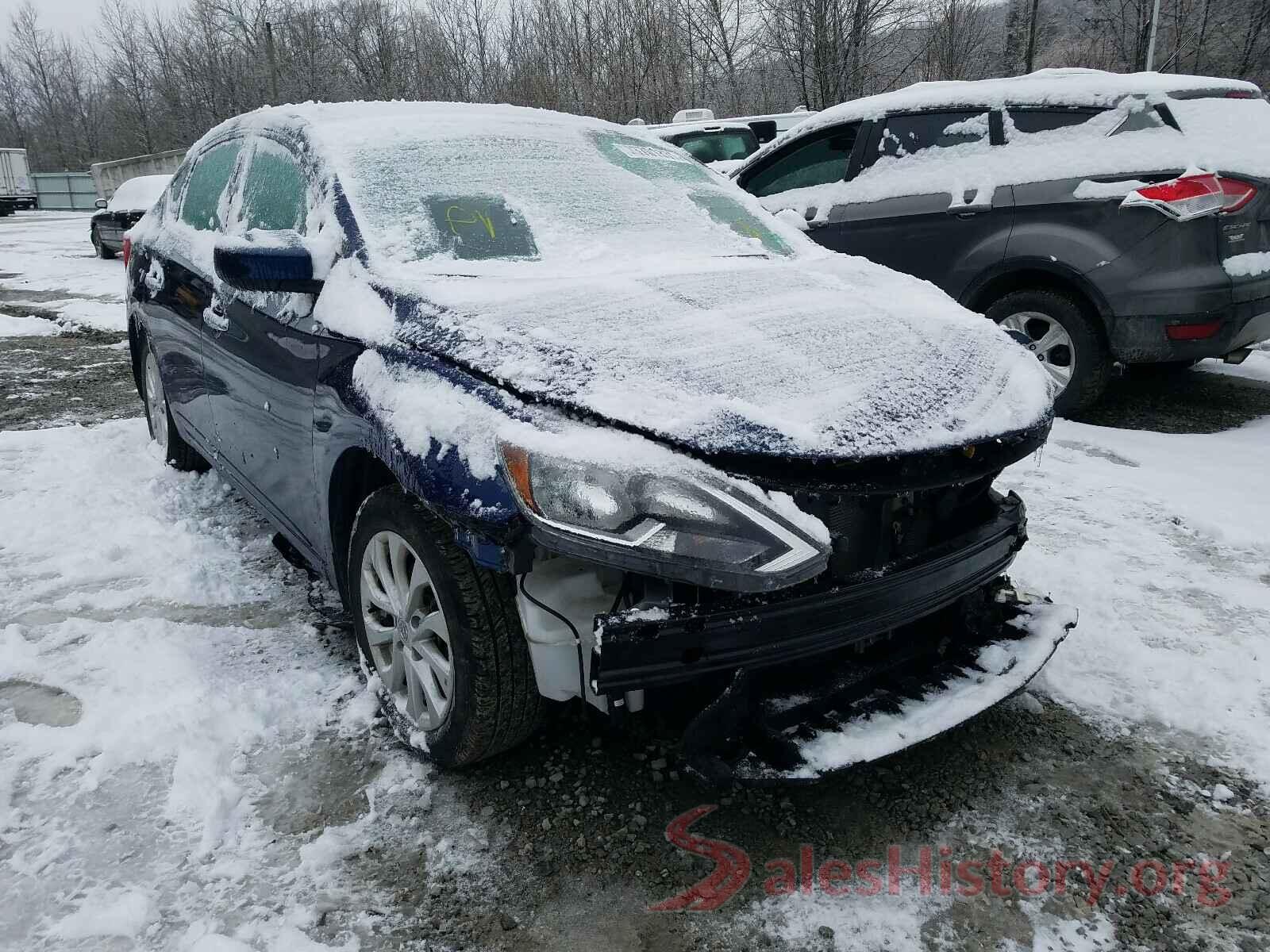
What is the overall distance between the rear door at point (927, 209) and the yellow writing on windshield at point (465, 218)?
355 cm

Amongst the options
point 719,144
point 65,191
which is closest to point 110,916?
point 719,144

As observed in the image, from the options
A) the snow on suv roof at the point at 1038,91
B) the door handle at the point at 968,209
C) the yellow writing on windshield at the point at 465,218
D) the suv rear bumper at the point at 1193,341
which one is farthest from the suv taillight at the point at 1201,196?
the yellow writing on windshield at the point at 465,218

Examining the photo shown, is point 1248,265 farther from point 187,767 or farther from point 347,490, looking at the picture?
point 187,767

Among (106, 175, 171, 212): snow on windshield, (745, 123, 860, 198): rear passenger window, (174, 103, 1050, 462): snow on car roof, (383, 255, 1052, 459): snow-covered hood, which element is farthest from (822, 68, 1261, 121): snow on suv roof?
(106, 175, 171, 212): snow on windshield

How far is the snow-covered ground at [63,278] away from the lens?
9852mm

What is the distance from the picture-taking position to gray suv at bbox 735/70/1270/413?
4.40m

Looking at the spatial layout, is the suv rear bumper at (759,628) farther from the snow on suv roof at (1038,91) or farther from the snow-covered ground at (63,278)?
the snow-covered ground at (63,278)

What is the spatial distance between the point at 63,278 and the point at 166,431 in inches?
435

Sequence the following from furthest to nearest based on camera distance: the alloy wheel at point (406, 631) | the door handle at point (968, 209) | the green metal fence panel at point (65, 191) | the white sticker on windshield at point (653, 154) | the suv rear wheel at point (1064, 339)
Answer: the green metal fence panel at point (65, 191), the door handle at point (968, 209), the suv rear wheel at point (1064, 339), the white sticker on windshield at point (653, 154), the alloy wheel at point (406, 631)

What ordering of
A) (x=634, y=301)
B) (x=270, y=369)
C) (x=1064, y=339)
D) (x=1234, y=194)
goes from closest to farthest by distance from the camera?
(x=634, y=301) < (x=270, y=369) < (x=1234, y=194) < (x=1064, y=339)

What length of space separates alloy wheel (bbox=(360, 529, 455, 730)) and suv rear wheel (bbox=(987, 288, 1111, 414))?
384cm

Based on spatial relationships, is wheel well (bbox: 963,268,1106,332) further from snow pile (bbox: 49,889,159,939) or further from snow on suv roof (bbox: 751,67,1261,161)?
snow pile (bbox: 49,889,159,939)

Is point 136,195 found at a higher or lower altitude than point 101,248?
higher

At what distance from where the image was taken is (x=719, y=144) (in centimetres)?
1148
